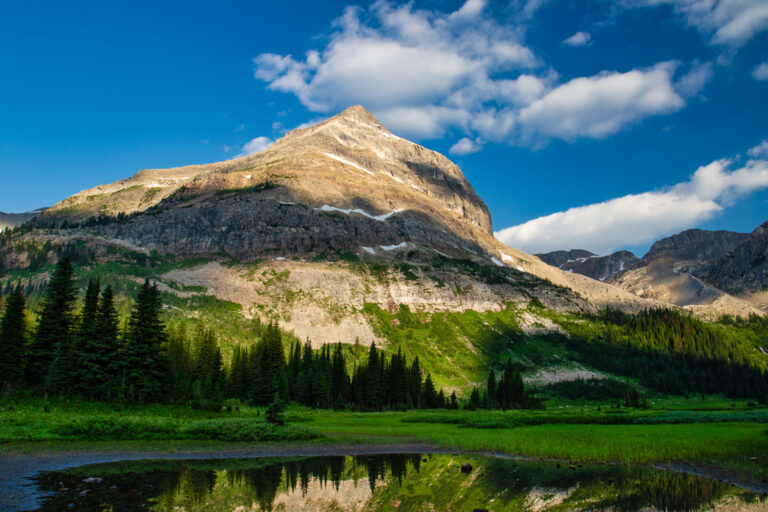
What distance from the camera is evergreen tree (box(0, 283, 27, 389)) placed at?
52.3 meters

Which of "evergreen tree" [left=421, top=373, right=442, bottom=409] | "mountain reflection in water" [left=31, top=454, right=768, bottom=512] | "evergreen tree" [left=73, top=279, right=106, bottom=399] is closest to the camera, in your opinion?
"mountain reflection in water" [left=31, top=454, right=768, bottom=512]

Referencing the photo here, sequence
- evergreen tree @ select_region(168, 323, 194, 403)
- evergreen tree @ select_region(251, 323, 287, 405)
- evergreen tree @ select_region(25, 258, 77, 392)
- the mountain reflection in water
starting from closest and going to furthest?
the mountain reflection in water < evergreen tree @ select_region(25, 258, 77, 392) < evergreen tree @ select_region(168, 323, 194, 403) < evergreen tree @ select_region(251, 323, 287, 405)

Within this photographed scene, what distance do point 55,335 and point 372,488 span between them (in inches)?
1940

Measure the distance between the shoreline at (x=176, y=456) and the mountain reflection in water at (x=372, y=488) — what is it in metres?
1.04

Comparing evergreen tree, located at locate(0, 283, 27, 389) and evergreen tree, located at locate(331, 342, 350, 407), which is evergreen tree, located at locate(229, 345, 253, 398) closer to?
evergreen tree, located at locate(331, 342, 350, 407)

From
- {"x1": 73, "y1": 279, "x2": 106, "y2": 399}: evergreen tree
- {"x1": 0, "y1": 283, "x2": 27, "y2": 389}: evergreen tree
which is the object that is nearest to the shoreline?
{"x1": 73, "y1": 279, "x2": 106, "y2": 399}: evergreen tree

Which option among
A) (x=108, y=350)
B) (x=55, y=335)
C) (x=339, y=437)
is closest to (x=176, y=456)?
(x=339, y=437)

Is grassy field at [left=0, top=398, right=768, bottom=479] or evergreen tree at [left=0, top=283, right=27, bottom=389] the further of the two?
evergreen tree at [left=0, top=283, right=27, bottom=389]

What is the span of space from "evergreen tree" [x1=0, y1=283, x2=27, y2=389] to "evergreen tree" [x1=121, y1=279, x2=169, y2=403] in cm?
1127

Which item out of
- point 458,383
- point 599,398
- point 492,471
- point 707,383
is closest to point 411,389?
point 458,383

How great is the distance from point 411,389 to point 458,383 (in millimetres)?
65531

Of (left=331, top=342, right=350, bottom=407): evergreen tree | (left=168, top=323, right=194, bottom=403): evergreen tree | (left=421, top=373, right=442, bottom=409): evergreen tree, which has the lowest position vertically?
(left=421, top=373, right=442, bottom=409): evergreen tree

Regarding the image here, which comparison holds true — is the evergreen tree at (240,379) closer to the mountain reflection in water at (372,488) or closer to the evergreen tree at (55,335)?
the evergreen tree at (55,335)

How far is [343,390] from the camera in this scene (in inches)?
4547
